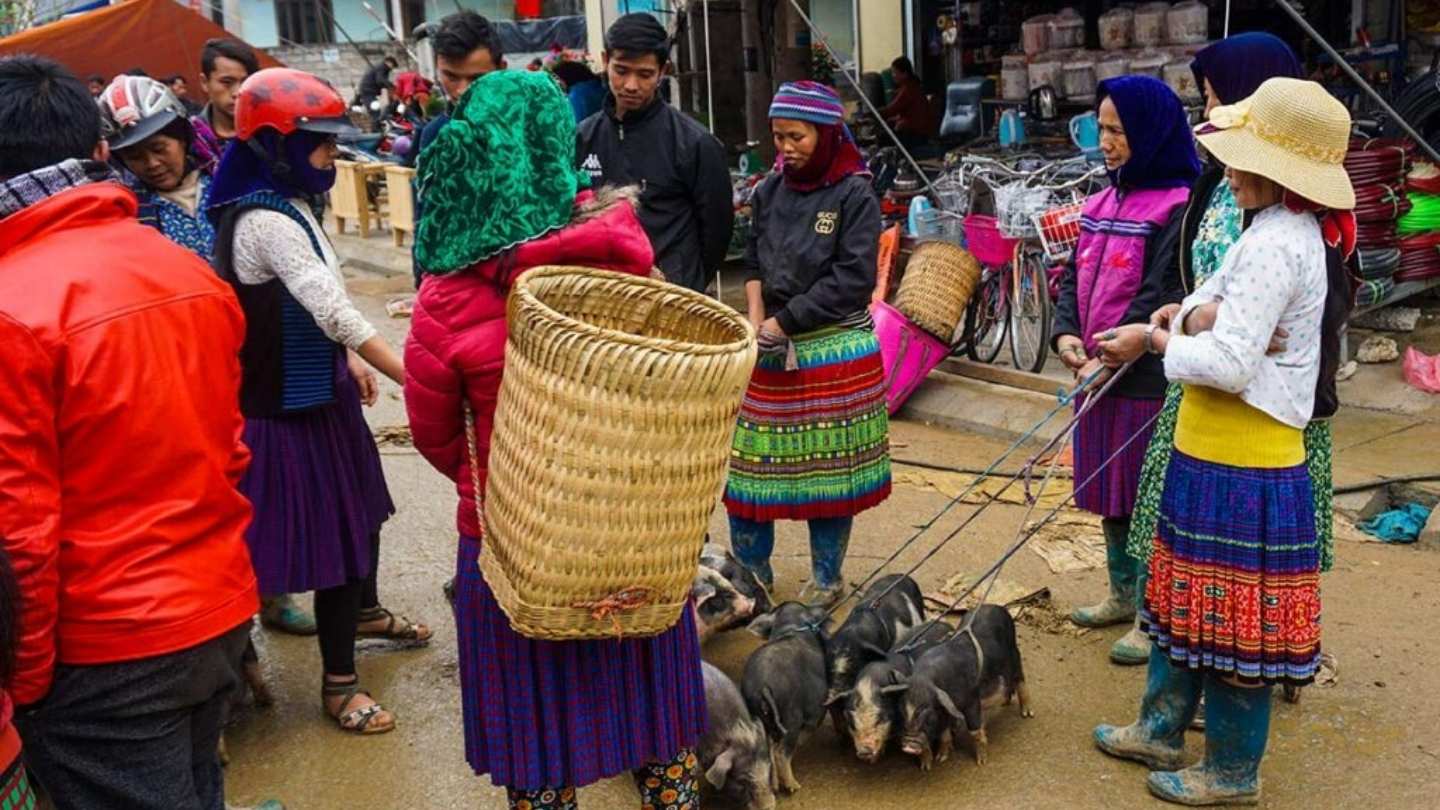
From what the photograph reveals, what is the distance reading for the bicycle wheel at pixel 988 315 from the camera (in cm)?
758

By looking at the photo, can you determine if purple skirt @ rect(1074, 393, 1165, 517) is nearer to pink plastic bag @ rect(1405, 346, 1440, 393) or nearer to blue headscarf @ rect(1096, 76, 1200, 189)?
blue headscarf @ rect(1096, 76, 1200, 189)

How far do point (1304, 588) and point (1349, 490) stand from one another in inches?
105

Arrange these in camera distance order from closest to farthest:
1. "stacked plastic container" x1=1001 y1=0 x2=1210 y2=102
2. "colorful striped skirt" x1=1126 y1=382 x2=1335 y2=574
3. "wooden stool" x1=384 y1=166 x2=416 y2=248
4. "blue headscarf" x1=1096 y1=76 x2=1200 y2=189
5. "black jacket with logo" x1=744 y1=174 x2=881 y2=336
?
"colorful striped skirt" x1=1126 y1=382 x2=1335 y2=574 < "blue headscarf" x1=1096 y1=76 x2=1200 y2=189 < "black jacket with logo" x1=744 y1=174 x2=881 y2=336 < "stacked plastic container" x1=1001 y1=0 x2=1210 y2=102 < "wooden stool" x1=384 y1=166 x2=416 y2=248

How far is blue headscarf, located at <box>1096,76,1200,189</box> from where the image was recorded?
3.67m

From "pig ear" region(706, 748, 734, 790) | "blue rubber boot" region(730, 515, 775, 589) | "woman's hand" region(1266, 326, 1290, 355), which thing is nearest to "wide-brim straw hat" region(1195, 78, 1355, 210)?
"woman's hand" region(1266, 326, 1290, 355)

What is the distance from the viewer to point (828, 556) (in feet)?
14.7

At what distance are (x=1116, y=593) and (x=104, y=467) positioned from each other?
320 cm

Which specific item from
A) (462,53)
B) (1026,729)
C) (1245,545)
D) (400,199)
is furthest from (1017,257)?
(400,199)

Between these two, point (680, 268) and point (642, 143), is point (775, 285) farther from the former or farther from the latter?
point (642, 143)

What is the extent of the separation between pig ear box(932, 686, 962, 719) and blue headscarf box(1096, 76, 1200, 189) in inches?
61.7

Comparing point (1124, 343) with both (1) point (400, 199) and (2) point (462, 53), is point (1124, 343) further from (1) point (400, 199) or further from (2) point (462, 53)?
(1) point (400, 199)

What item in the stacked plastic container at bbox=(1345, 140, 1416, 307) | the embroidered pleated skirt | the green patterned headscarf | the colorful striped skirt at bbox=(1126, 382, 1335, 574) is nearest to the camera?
the green patterned headscarf

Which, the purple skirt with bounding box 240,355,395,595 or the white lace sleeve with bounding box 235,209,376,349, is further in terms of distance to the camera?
the purple skirt with bounding box 240,355,395,595

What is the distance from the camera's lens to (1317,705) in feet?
12.2
